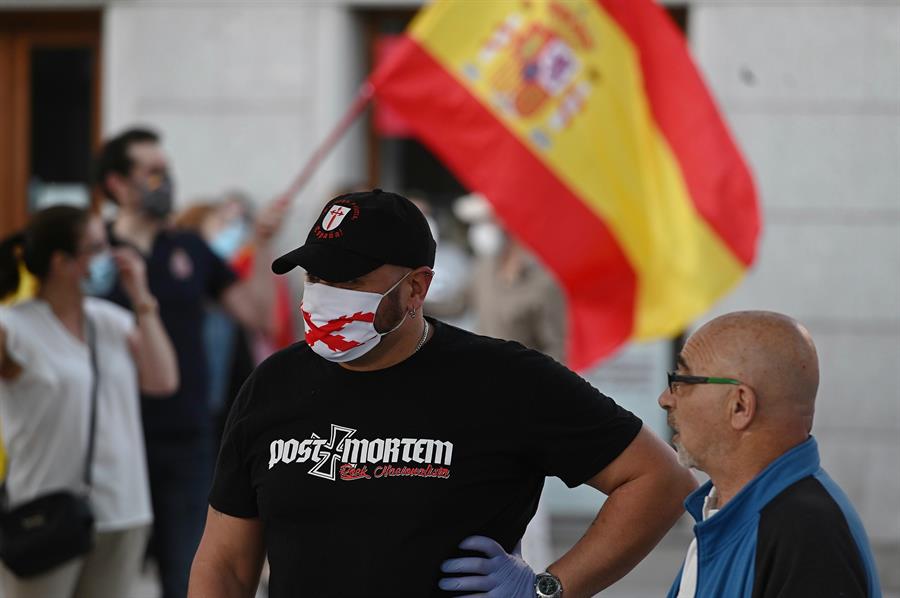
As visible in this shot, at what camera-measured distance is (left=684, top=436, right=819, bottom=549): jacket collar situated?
2846mm

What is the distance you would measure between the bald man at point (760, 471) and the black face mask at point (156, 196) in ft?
12.1

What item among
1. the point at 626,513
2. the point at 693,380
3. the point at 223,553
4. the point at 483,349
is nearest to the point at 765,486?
the point at 693,380

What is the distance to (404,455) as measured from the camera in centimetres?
312

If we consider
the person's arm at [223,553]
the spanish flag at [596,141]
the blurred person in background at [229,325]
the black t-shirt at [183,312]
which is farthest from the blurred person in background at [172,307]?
the person's arm at [223,553]

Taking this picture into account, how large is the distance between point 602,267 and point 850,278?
127 inches

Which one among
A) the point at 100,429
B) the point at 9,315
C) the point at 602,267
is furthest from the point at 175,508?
the point at 602,267

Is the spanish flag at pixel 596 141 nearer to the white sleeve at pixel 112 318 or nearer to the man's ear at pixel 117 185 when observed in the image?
the man's ear at pixel 117 185

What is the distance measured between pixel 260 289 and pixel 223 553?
152 inches

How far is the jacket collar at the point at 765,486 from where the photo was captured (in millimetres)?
2846

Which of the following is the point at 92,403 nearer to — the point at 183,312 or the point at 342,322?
the point at 183,312

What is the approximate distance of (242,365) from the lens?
8555 millimetres

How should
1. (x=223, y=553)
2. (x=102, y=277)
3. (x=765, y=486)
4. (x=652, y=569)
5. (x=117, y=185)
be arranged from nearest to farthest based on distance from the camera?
(x=765, y=486) < (x=223, y=553) < (x=102, y=277) < (x=117, y=185) < (x=652, y=569)

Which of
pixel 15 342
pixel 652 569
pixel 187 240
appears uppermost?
pixel 187 240

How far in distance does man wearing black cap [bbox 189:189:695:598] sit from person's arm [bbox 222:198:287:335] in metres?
3.21
